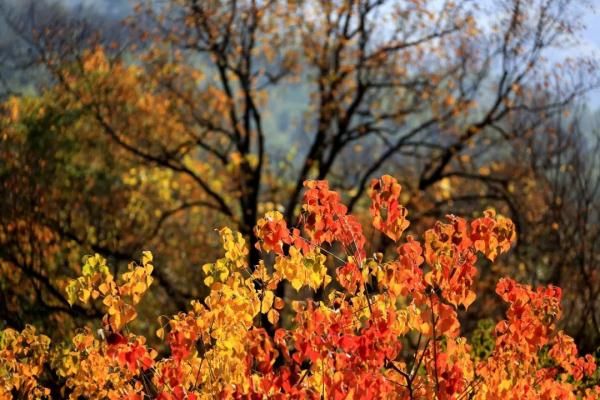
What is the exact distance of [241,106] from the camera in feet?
79.0

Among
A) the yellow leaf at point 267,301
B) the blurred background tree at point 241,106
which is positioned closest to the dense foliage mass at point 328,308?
the yellow leaf at point 267,301

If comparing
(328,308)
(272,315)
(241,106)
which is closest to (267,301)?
(272,315)

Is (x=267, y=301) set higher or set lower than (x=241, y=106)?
lower

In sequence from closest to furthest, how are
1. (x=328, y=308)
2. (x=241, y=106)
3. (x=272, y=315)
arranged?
1. (x=328, y=308)
2. (x=272, y=315)
3. (x=241, y=106)

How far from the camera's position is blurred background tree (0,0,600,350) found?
1667 cm

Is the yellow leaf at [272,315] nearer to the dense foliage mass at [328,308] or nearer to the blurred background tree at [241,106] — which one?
the dense foliage mass at [328,308]

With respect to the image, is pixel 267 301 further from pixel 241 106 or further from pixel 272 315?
pixel 241 106

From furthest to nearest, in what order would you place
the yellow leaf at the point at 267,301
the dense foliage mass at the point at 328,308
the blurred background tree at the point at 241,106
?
1. the blurred background tree at the point at 241,106
2. the yellow leaf at the point at 267,301
3. the dense foliage mass at the point at 328,308

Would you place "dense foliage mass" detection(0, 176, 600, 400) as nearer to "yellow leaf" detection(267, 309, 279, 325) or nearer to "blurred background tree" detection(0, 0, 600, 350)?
"yellow leaf" detection(267, 309, 279, 325)

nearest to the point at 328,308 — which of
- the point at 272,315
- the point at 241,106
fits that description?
the point at 272,315

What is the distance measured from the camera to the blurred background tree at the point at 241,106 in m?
16.7

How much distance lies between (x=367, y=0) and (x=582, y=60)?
5.57 m

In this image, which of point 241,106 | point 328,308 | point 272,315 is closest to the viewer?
point 328,308

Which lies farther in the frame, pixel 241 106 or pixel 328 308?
pixel 241 106
